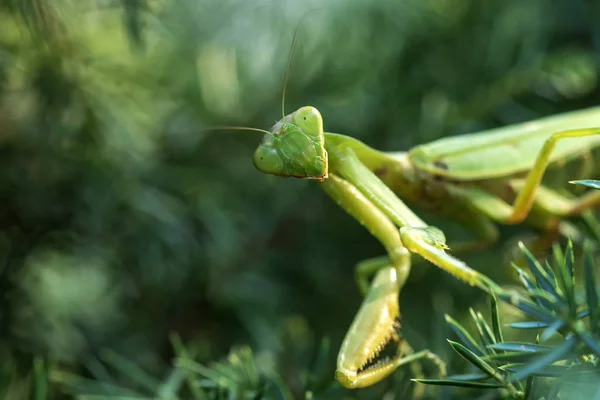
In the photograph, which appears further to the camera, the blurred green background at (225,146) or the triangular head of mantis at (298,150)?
the blurred green background at (225,146)

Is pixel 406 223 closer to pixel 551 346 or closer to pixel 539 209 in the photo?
pixel 551 346

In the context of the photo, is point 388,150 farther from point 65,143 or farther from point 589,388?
point 589,388

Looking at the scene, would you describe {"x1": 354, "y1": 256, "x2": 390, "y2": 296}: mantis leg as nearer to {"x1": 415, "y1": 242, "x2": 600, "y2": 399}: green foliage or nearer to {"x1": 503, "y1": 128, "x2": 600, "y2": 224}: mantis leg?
{"x1": 503, "y1": 128, "x2": 600, "y2": 224}: mantis leg

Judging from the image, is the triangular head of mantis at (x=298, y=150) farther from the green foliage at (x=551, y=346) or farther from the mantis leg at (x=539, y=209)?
the mantis leg at (x=539, y=209)

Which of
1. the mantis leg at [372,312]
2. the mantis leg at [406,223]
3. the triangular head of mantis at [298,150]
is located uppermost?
the triangular head of mantis at [298,150]

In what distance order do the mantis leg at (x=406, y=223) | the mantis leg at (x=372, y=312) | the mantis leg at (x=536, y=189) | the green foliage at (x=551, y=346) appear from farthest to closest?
the mantis leg at (x=536, y=189) → the mantis leg at (x=372, y=312) → the mantis leg at (x=406, y=223) → the green foliage at (x=551, y=346)

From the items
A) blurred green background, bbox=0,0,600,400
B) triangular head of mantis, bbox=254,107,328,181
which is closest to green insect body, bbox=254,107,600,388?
triangular head of mantis, bbox=254,107,328,181

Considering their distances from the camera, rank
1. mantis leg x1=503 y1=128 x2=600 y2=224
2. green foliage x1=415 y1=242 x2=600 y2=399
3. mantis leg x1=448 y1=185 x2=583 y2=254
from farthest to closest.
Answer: mantis leg x1=448 y1=185 x2=583 y2=254, mantis leg x1=503 y1=128 x2=600 y2=224, green foliage x1=415 y1=242 x2=600 y2=399

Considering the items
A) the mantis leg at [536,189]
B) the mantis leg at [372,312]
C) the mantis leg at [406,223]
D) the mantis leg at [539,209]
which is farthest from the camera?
the mantis leg at [539,209]

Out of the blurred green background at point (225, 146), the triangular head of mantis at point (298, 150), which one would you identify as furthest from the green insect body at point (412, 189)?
the blurred green background at point (225, 146)
